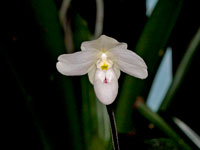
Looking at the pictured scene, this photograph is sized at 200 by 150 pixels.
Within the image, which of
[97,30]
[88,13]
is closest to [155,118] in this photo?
[97,30]

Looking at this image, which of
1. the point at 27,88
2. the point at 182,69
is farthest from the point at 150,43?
the point at 27,88

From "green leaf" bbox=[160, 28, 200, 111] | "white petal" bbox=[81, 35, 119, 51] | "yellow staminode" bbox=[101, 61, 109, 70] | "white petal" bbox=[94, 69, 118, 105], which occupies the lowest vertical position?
"green leaf" bbox=[160, 28, 200, 111]

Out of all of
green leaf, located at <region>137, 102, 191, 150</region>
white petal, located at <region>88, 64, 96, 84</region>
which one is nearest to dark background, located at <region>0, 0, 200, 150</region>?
green leaf, located at <region>137, 102, 191, 150</region>

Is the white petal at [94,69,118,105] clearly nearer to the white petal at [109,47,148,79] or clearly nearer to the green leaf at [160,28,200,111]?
the white petal at [109,47,148,79]

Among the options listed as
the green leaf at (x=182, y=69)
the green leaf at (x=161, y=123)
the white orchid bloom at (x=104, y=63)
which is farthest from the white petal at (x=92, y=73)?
the green leaf at (x=182, y=69)

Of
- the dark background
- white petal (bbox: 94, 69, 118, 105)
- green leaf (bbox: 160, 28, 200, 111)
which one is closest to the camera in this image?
white petal (bbox: 94, 69, 118, 105)

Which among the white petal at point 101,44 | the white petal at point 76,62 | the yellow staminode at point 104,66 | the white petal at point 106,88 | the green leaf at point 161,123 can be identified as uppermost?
the white petal at point 101,44

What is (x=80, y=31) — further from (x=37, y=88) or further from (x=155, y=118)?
(x=155, y=118)

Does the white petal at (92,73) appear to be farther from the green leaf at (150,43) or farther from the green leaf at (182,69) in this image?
the green leaf at (182,69)

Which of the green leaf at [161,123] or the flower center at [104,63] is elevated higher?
the flower center at [104,63]
